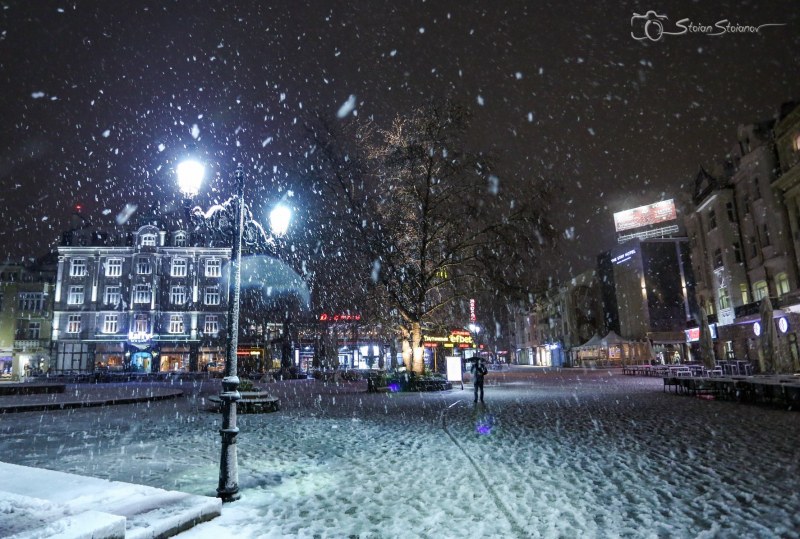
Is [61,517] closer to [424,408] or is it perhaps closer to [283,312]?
[424,408]

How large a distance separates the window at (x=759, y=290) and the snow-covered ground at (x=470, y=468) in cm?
2210

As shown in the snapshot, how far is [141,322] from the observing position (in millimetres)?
56625

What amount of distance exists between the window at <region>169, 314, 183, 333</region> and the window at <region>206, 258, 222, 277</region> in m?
6.04

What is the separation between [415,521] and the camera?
511cm

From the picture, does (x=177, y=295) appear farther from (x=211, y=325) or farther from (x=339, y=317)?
(x=339, y=317)

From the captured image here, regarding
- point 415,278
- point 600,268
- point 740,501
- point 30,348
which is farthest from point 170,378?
point 600,268

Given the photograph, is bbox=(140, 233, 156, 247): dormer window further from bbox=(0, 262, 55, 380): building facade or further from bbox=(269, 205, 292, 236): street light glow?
bbox=(269, 205, 292, 236): street light glow

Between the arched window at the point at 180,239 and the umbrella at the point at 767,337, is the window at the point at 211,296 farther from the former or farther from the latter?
the umbrella at the point at 767,337

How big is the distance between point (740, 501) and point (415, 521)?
3809 millimetres

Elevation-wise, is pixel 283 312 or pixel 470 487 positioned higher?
pixel 283 312

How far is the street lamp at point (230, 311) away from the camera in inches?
235

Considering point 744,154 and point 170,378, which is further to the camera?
point 170,378

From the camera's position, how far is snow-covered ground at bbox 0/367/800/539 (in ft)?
16.5

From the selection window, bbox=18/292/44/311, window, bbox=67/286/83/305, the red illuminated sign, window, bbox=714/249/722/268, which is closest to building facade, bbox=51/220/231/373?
window, bbox=67/286/83/305
